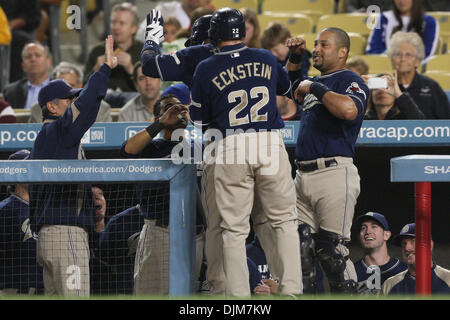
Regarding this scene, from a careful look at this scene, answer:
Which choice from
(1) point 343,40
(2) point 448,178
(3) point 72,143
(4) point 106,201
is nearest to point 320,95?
(1) point 343,40

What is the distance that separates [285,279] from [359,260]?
5.21 ft

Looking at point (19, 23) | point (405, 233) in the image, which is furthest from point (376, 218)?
point (19, 23)

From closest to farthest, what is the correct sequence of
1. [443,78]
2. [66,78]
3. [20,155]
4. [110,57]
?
1. [110,57]
2. [20,155]
3. [66,78]
4. [443,78]

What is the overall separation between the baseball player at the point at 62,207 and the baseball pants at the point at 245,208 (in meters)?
0.88

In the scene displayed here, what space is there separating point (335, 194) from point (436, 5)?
225 inches

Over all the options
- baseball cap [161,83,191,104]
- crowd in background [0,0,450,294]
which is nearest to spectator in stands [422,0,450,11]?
crowd in background [0,0,450,294]

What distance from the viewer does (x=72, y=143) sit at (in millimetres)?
5492

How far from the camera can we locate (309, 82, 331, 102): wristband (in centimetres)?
536

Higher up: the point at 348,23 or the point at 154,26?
the point at 348,23

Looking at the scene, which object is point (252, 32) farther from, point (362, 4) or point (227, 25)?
point (227, 25)

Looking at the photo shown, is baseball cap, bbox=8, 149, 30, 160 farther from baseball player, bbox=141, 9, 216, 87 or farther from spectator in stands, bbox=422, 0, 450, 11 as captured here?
spectator in stands, bbox=422, 0, 450, 11

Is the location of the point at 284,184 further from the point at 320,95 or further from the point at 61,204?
the point at 61,204

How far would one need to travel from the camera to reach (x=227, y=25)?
202 inches

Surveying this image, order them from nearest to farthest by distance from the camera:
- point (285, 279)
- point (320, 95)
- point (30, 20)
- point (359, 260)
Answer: point (285, 279) → point (320, 95) → point (359, 260) → point (30, 20)
